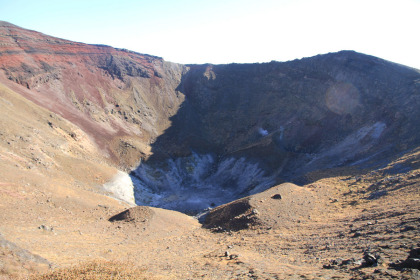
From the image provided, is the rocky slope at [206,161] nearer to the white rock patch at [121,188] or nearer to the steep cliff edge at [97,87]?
the white rock patch at [121,188]

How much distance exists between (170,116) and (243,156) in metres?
19.4

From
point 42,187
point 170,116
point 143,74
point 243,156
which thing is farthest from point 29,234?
point 143,74

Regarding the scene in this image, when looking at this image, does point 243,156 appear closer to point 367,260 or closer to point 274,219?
point 274,219

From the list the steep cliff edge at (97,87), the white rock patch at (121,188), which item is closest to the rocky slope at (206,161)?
the white rock patch at (121,188)

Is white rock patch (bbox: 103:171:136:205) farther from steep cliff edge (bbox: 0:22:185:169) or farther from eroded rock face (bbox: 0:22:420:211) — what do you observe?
steep cliff edge (bbox: 0:22:185:169)

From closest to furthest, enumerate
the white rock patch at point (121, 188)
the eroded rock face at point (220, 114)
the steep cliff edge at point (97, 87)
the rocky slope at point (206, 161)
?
the rocky slope at point (206, 161) < the white rock patch at point (121, 188) < the eroded rock face at point (220, 114) < the steep cliff edge at point (97, 87)

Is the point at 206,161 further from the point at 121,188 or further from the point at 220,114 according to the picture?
the point at 121,188

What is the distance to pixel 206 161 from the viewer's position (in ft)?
153

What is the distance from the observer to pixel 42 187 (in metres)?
23.4

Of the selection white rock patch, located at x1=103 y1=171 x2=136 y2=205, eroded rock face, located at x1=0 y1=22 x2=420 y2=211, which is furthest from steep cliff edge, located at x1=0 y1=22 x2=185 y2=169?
white rock patch, located at x1=103 y1=171 x2=136 y2=205

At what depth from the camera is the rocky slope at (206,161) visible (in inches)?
557

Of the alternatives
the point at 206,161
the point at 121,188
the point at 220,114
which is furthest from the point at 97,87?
the point at 121,188

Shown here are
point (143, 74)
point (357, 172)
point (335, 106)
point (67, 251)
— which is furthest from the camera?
point (143, 74)

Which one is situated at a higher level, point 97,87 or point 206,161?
point 97,87
